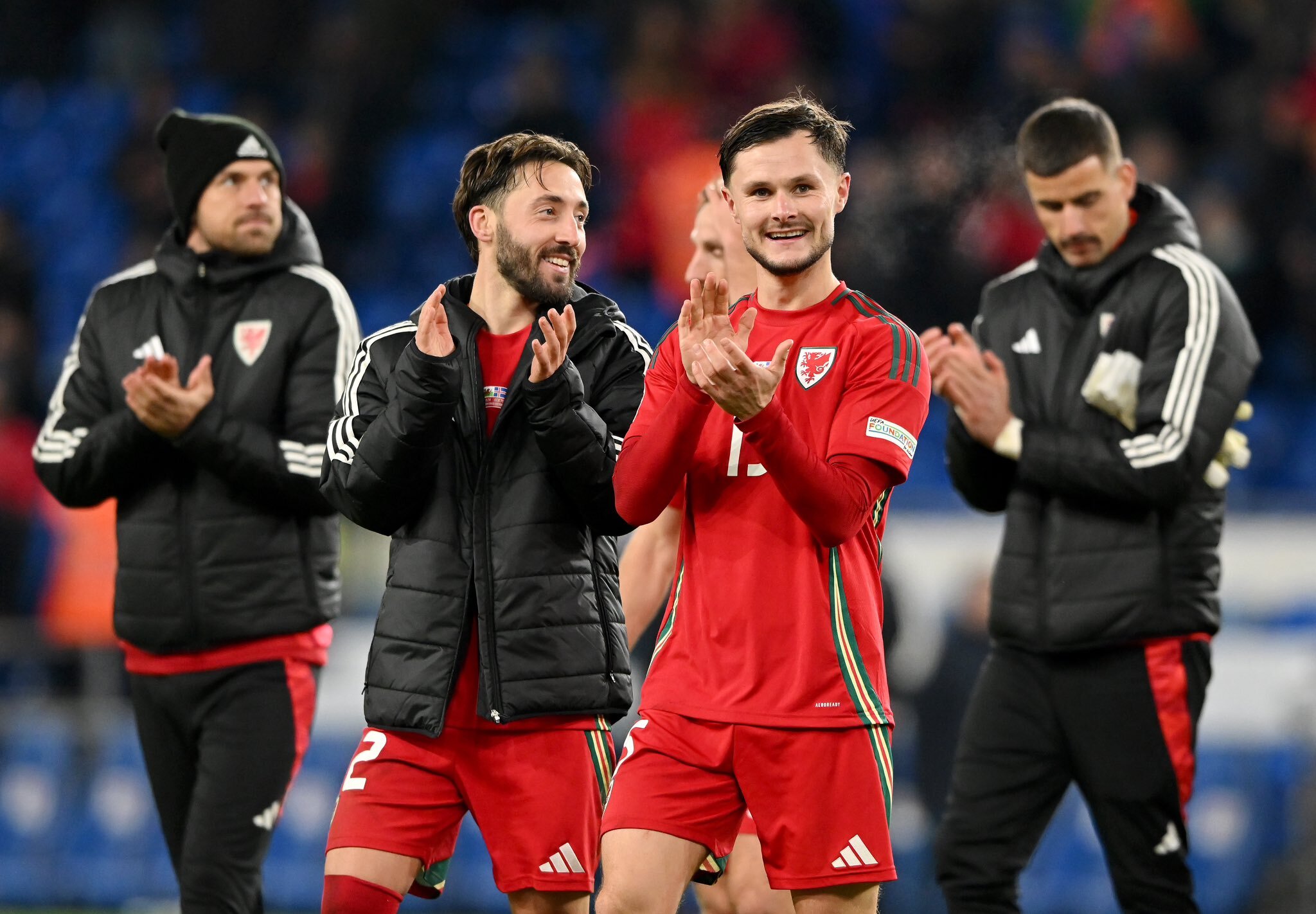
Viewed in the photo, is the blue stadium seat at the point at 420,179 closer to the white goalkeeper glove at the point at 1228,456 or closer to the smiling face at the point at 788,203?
the white goalkeeper glove at the point at 1228,456

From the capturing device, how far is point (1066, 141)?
18.1ft

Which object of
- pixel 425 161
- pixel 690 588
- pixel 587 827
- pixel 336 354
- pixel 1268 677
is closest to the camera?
pixel 690 588

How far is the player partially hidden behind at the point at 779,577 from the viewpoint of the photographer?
157 inches

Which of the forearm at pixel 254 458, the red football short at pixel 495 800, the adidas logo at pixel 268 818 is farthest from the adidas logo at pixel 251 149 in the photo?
the red football short at pixel 495 800

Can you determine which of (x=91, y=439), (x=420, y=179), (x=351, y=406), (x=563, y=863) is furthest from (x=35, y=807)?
(x=563, y=863)

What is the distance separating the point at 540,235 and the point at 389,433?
0.69 m

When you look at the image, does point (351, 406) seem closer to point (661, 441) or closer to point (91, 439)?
point (661, 441)

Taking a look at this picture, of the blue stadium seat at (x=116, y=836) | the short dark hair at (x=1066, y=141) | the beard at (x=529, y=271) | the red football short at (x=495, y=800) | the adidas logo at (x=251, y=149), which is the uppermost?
the short dark hair at (x=1066, y=141)

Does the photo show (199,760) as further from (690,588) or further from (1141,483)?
(1141,483)

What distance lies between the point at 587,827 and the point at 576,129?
7.85m

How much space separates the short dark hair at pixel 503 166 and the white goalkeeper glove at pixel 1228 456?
210 cm

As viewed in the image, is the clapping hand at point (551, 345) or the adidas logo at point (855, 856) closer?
the adidas logo at point (855, 856)

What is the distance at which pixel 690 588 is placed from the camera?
166 inches

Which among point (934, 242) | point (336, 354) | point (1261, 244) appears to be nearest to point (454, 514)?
point (336, 354)
